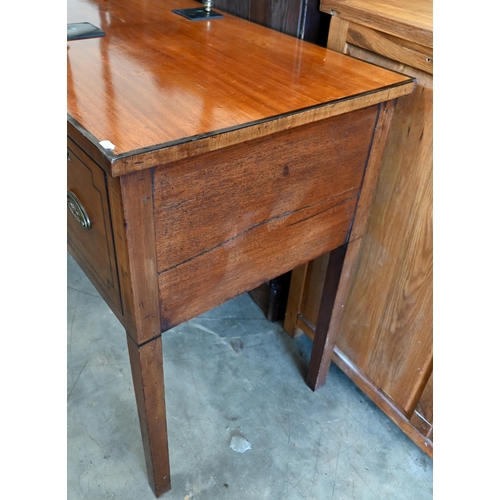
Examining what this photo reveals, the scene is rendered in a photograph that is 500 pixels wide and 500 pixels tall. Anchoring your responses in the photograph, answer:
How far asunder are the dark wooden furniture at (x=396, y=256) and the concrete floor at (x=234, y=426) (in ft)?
0.30

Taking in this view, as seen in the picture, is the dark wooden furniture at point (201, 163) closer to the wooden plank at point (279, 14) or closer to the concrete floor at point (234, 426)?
the wooden plank at point (279, 14)

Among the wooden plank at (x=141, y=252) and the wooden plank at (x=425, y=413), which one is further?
the wooden plank at (x=425, y=413)

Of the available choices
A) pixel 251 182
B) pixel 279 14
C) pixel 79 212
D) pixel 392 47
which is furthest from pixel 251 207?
pixel 279 14

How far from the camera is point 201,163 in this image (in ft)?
2.10

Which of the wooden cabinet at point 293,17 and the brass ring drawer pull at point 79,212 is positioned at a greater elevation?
the wooden cabinet at point 293,17

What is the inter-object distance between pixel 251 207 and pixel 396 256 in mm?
421

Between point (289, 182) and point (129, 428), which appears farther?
point (129, 428)

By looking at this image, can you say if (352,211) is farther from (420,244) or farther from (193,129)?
(193,129)

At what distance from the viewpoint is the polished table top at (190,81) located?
1.95 feet

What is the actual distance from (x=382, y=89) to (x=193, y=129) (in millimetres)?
334

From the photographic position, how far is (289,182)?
0.78 m

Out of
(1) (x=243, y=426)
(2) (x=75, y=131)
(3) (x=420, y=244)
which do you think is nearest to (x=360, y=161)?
(3) (x=420, y=244)

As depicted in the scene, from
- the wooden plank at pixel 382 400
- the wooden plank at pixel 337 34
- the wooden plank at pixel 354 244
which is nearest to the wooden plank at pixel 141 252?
the wooden plank at pixel 354 244

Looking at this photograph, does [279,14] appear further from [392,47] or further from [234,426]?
[234,426]
